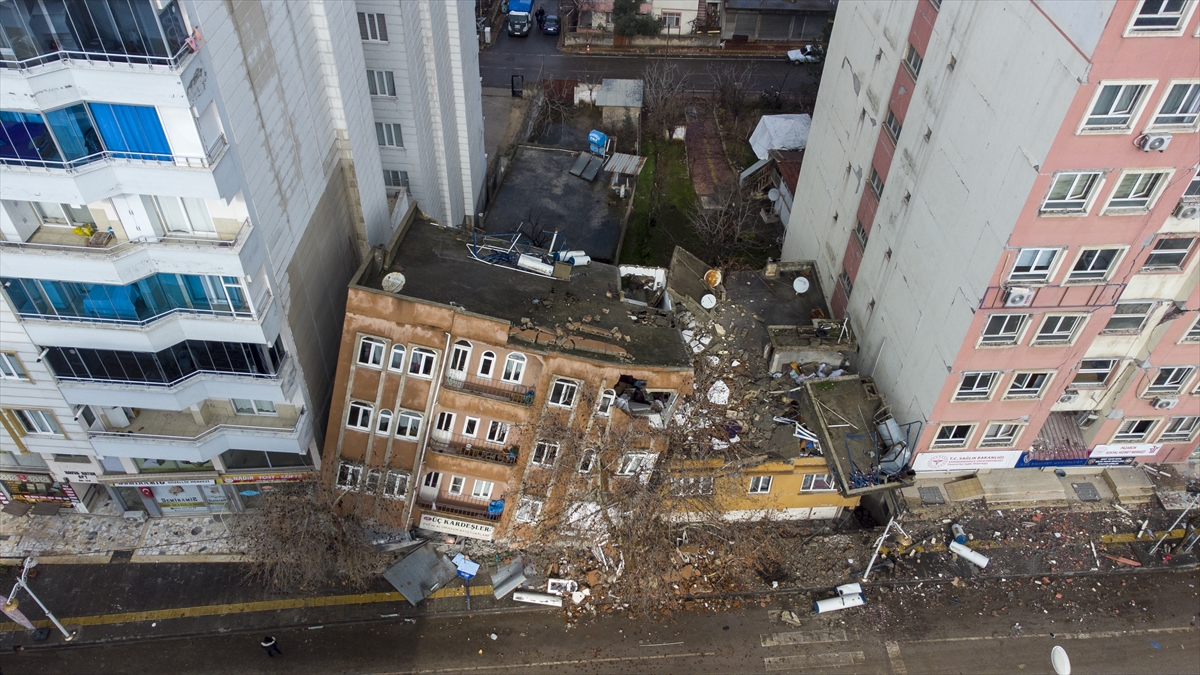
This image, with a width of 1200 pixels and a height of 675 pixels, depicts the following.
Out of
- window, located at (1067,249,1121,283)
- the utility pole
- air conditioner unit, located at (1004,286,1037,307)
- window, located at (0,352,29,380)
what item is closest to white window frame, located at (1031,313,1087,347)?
window, located at (1067,249,1121,283)

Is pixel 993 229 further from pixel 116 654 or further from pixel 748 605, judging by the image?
pixel 116 654

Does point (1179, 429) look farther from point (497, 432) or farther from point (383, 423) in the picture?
point (383, 423)

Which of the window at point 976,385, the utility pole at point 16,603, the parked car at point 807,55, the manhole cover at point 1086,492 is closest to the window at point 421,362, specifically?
the utility pole at point 16,603

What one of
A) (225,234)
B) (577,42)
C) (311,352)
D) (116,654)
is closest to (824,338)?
(311,352)

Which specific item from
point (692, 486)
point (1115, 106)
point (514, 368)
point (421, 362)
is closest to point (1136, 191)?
point (1115, 106)

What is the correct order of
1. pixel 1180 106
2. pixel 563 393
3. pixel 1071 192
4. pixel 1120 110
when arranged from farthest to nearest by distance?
pixel 563 393, pixel 1071 192, pixel 1180 106, pixel 1120 110

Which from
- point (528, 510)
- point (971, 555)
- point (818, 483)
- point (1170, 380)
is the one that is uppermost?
point (1170, 380)
